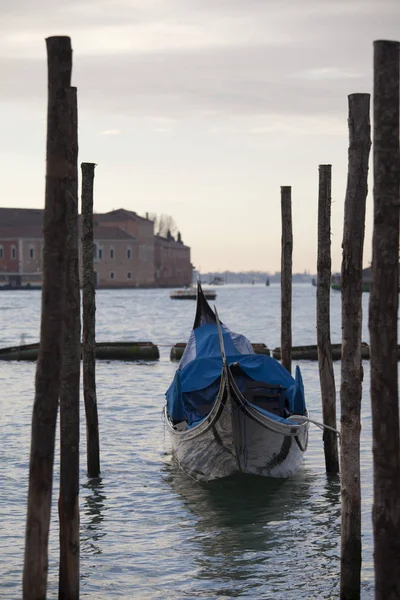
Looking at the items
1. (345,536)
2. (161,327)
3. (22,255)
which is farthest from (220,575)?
(22,255)

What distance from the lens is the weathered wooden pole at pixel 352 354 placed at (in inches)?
221

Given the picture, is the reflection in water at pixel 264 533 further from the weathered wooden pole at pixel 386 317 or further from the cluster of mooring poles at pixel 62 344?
the weathered wooden pole at pixel 386 317

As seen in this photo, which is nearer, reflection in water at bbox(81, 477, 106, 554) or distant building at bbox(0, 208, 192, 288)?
reflection in water at bbox(81, 477, 106, 554)

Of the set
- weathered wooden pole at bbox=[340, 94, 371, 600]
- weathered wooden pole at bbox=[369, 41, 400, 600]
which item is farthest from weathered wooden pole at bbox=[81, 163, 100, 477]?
weathered wooden pole at bbox=[369, 41, 400, 600]

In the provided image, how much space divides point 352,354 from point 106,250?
320 feet

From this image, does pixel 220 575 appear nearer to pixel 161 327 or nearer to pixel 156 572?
Answer: pixel 156 572

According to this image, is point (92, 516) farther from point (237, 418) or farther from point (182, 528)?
point (237, 418)

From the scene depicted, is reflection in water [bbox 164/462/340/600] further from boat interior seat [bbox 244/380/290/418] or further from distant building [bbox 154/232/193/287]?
distant building [bbox 154/232/193/287]

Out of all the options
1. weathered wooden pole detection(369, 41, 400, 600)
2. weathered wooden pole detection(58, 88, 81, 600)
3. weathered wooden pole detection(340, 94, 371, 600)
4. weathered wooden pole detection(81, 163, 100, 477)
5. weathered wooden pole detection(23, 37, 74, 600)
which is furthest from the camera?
weathered wooden pole detection(81, 163, 100, 477)

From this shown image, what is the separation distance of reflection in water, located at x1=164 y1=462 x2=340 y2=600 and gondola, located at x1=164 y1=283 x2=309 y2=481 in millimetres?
159

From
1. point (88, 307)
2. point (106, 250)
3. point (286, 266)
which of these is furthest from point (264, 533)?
point (106, 250)

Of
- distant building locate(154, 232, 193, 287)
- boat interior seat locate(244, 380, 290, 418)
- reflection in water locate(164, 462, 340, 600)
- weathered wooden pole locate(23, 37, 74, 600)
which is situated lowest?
reflection in water locate(164, 462, 340, 600)

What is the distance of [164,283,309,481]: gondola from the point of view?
866 cm

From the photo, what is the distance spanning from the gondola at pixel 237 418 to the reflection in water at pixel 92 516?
3.04ft
